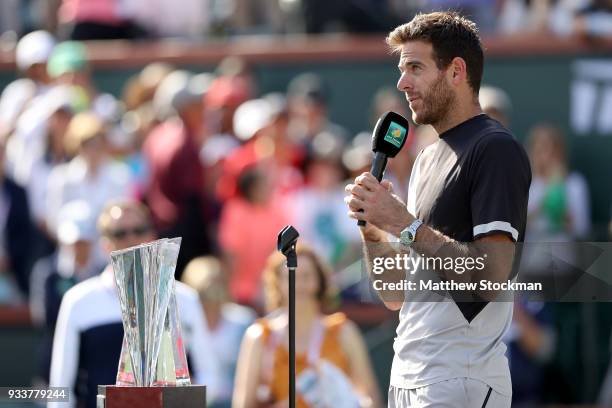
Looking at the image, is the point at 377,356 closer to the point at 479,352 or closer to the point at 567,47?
the point at 567,47

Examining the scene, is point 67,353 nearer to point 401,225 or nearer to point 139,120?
point 401,225

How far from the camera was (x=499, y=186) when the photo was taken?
458 cm

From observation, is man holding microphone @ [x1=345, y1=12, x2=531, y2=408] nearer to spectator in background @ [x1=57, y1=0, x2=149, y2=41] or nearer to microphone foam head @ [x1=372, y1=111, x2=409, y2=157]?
microphone foam head @ [x1=372, y1=111, x2=409, y2=157]

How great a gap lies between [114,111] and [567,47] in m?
3.75

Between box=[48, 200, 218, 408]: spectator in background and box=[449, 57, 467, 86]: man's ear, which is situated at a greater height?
box=[449, 57, 467, 86]: man's ear

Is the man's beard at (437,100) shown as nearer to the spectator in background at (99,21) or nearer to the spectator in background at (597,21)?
the spectator in background at (597,21)

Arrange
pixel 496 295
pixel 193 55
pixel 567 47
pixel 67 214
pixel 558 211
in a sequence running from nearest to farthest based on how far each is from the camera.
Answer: pixel 496 295 → pixel 67 214 → pixel 558 211 → pixel 567 47 → pixel 193 55

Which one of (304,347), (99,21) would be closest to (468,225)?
(304,347)

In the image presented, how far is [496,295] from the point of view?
15.4 ft

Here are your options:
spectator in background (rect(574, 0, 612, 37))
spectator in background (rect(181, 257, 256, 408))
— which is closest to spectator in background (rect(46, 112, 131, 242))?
spectator in background (rect(181, 257, 256, 408))

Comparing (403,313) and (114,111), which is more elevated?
(114,111)

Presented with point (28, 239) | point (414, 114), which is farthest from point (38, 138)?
point (414, 114)

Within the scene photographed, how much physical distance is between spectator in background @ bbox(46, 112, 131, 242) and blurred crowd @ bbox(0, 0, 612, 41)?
10.2ft

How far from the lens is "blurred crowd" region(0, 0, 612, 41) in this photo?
40.6 ft
